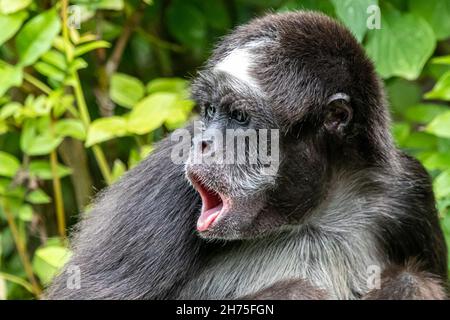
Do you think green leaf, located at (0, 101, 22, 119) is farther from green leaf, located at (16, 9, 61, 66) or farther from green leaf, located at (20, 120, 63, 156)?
green leaf, located at (16, 9, 61, 66)

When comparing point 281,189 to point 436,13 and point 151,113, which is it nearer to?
point 151,113

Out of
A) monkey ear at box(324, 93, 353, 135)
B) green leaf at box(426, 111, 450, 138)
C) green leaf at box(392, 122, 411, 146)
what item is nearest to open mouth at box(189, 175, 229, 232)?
monkey ear at box(324, 93, 353, 135)


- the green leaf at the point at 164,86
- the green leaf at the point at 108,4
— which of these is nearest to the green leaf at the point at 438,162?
the green leaf at the point at 164,86

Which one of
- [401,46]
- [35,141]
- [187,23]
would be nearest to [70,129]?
[35,141]

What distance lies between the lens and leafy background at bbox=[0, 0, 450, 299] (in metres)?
7.32

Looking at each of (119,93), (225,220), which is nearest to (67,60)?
(119,93)

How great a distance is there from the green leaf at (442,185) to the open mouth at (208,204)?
2.00 metres

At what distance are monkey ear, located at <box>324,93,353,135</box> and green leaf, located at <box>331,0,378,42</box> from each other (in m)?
1.24

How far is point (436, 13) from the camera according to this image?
7898 mm

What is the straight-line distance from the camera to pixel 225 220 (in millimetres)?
5383

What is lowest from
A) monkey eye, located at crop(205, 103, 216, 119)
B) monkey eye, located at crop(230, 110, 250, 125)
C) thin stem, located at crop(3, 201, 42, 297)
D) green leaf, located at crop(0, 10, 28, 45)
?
thin stem, located at crop(3, 201, 42, 297)

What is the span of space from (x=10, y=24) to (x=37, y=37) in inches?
10.1

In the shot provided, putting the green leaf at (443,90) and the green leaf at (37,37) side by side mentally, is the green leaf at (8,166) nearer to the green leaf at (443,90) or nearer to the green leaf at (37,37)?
the green leaf at (37,37)
